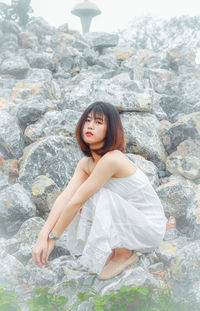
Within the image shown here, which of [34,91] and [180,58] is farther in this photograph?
[180,58]

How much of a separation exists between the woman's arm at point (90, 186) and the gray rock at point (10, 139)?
2683 millimetres

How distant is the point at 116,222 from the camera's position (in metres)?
2.42

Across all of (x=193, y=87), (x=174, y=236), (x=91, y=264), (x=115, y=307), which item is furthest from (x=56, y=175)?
(x=193, y=87)

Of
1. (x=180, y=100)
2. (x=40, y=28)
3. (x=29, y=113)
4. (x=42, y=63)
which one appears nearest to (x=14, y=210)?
(x=29, y=113)

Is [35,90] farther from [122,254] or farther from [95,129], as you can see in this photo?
[122,254]

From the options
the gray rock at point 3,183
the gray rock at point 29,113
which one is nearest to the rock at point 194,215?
the gray rock at point 3,183

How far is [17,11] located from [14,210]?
1226cm

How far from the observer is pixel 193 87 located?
7262 mm

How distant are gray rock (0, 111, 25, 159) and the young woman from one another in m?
2.50

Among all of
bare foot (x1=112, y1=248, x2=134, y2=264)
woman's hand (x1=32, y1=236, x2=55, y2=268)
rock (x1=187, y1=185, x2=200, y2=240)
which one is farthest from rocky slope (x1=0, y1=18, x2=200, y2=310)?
woman's hand (x1=32, y1=236, x2=55, y2=268)

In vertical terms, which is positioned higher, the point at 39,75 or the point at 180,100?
the point at 39,75

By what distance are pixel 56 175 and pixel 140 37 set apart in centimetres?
1297

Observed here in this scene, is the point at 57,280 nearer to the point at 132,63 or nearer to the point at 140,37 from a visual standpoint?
the point at 132,63

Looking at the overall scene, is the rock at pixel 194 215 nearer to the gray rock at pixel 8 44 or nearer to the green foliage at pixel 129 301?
the green foliage at pixel 129 301
